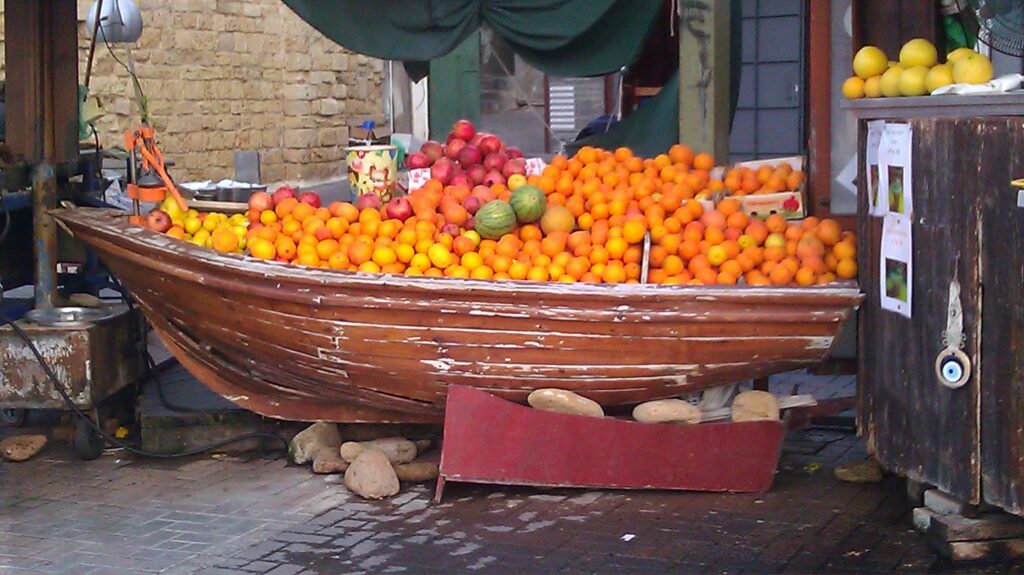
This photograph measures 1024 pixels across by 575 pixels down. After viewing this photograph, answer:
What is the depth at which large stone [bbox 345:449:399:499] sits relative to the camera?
5402 millimetres

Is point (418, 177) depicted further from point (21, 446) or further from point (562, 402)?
point (21, 446)

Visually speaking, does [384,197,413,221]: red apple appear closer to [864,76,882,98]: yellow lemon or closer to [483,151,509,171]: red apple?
[483,151,509,171]: red apple

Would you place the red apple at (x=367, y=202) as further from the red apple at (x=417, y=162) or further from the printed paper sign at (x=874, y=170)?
the printed paper sign at (x=874, y=170)

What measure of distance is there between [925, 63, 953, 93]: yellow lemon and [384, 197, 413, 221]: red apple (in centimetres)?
225

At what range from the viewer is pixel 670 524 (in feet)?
16.5

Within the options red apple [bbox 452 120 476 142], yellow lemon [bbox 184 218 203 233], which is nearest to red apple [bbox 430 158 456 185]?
red apple [bbox 452 120 476 142]

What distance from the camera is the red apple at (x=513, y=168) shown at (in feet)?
20.3

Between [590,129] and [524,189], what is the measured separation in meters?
2.90

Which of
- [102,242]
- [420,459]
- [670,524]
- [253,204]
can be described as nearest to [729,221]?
[670,524]

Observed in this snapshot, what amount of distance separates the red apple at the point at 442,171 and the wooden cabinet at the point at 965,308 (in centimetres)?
204

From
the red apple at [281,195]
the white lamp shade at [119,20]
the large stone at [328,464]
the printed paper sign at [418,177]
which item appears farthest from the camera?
the white lamp shade at [119,20]

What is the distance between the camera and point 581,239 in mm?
5516

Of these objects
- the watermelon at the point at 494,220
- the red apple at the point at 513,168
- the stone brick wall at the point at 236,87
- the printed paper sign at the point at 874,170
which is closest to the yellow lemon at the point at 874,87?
the printed paper sign at the point at 874,170

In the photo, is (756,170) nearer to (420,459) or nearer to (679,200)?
(679,200)
